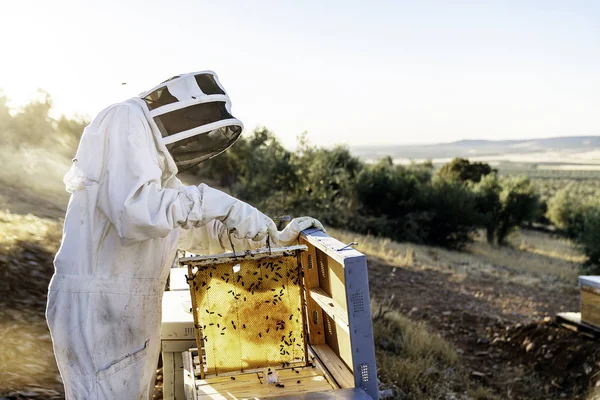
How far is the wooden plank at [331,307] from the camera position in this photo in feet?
10.4

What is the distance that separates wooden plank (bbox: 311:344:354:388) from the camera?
3.21 metres

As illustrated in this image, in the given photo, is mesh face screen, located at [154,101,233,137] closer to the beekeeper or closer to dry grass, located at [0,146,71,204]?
the beekeeper

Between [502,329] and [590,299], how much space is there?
243cm

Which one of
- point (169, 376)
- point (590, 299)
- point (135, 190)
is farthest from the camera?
point (590, 299)

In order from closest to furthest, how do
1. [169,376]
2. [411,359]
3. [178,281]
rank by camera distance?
1. [169,376]
2. [178,281]
3. [411,359]

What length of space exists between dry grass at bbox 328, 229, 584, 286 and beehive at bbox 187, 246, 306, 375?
41.3 ft

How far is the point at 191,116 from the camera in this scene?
3498 millimetres

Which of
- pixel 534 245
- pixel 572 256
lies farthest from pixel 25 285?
pixel 534 245

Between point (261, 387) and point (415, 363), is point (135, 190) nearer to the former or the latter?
point (261, 387)

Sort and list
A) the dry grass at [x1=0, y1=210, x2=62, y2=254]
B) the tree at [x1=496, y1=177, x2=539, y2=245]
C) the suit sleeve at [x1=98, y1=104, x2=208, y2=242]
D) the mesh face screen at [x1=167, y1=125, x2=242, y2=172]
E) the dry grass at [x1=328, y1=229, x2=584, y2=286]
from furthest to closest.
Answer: the tree at [x1=496, y1=177, x2=539, y2=245], the dry grass at [x1=328, y1=229, x2=584, y2=286], the dry grass at [x1=0, y1=210, x2=62, y2=254], the mesh face screen at [x1=167, y1=125, x2=242, y2=172], the suit sleeve at [x1=98, y1=104, x2=208, y2=242]

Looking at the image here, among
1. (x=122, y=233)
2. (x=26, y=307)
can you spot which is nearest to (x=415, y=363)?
(x=26, y=307)

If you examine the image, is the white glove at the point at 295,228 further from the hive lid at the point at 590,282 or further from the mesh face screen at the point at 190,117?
the hive lid at the point at 590,282

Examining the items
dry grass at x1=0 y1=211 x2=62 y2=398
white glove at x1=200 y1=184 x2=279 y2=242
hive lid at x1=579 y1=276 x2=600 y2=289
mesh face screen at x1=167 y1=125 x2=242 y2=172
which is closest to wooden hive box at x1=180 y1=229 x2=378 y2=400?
white glove at x1=200 y1=184 x2=279 y2=242

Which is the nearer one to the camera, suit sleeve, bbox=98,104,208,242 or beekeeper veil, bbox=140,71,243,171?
suit sleeve, bbox=98,104,208,242
